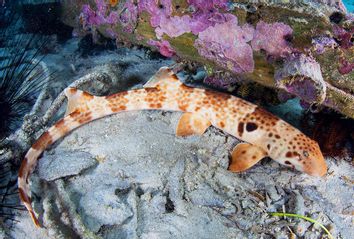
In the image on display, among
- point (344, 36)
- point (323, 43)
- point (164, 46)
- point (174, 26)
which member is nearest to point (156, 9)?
point (174, 26)

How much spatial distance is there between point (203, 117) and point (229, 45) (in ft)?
3.57

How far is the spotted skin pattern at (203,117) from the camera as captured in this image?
378 cm

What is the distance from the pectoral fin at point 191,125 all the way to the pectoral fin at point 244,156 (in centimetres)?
59

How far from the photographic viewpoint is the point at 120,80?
5574 millimetres

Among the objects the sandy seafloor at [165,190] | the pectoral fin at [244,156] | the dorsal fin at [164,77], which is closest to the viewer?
the sandy seafloor at [165,190]

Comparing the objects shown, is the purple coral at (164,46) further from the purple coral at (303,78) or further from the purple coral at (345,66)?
the purple coral at (345,66)

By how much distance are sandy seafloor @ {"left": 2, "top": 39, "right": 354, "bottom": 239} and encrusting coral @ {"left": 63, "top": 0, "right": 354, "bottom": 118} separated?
1067mm

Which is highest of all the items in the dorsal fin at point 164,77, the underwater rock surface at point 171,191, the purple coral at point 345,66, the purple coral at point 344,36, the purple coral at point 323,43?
the purple coral at point 344,36

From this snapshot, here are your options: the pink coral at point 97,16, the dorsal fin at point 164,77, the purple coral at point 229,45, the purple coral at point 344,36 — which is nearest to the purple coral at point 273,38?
the purple coral at point 229,45

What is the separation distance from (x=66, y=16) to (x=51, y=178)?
4.30 metres

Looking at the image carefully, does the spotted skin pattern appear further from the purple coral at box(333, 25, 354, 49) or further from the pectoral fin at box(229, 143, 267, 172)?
the purple coral at box(333, 25, 354, 49)

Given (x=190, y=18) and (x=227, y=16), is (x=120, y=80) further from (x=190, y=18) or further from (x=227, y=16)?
(x=227, y=16)

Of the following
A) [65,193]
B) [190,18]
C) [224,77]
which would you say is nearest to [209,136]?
[224,77]

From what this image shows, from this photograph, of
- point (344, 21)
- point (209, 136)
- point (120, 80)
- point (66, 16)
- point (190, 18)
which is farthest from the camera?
point (66, 16)
